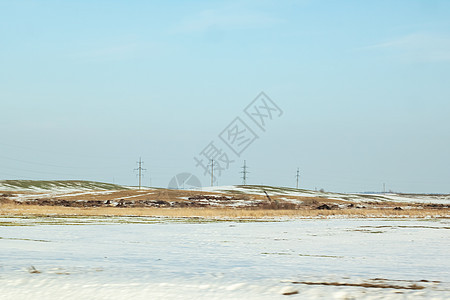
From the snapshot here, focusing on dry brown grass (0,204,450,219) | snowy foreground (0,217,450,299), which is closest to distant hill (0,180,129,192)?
dry brown grass (0,204,450,219)

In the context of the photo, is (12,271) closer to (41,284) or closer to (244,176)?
(41,284)

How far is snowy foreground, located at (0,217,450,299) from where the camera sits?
39.2ft

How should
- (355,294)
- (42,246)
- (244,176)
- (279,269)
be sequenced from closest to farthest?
(355,294)
(279,269)
(42,246)
(244,176)

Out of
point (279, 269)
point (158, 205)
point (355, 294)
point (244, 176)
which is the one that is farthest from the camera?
point (244, 176)

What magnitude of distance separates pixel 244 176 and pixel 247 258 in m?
137

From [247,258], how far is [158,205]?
63.5 meters

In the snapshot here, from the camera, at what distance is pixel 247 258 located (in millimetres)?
18578

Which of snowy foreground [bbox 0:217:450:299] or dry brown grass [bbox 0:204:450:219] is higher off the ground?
dry brown grass [bbox 0:204:450:219]

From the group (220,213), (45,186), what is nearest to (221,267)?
(220,213)

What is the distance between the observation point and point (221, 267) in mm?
15930

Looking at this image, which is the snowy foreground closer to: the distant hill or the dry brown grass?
the dry brown grass

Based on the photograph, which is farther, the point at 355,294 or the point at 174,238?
the point at 174,238

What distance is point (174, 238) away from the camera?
27.1 meters

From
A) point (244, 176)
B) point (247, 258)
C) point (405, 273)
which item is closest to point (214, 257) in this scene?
point (247, 258)
